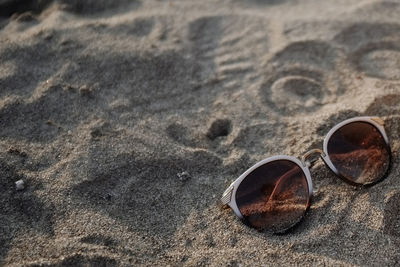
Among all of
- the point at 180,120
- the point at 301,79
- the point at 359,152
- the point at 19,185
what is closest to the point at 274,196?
the point at 359,152

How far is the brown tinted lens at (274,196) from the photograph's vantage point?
5.62 feet

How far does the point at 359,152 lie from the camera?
6.39 feet

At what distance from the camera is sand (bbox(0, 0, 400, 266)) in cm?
164

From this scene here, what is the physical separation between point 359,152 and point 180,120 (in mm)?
829

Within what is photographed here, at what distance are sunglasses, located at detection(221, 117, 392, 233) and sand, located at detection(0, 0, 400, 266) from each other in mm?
51

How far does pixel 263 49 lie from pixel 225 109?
1.80ft

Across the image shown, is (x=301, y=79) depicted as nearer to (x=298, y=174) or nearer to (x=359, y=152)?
(x=359, y=152)

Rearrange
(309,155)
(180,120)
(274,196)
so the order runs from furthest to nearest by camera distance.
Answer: (180,120), (309,155), (274,196)

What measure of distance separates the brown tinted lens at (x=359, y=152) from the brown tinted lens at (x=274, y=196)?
219 millimetres

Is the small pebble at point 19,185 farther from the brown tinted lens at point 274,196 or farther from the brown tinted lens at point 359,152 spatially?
the brown tinted lens at point 359,152

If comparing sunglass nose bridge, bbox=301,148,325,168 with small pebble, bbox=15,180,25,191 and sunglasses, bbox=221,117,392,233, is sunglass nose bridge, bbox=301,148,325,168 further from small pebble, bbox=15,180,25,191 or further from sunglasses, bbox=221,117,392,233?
small pebble, bbox=15,180,25,191

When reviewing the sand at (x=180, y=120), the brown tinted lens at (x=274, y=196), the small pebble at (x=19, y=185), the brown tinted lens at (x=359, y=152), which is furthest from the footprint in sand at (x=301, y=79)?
the small pebble at (x=19, y=185)

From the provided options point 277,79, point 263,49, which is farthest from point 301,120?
point 263,49

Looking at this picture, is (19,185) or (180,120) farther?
(180,120)
